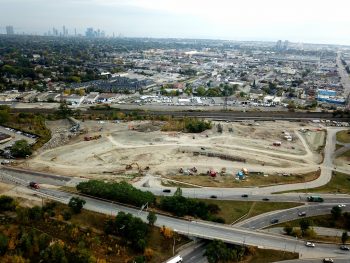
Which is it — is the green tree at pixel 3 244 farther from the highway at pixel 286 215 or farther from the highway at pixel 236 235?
the highway at pixel 286 215

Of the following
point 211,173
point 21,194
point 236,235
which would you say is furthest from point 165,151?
point 236,235

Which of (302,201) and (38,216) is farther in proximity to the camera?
(302,201)

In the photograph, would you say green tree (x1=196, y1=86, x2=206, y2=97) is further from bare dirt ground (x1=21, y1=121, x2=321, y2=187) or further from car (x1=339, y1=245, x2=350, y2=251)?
car (x1=339, y1=245, x2=350, y2=251)

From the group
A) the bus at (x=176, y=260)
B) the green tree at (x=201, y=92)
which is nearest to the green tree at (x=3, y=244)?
the bus at (x=176, y=260)

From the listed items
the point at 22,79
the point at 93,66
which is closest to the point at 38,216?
the point at 22,79

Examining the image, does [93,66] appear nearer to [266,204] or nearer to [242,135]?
[242,135]
